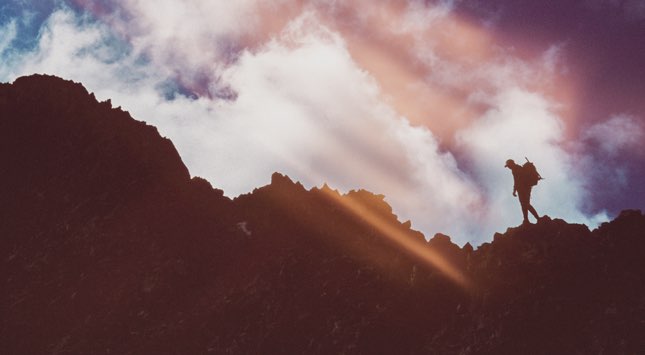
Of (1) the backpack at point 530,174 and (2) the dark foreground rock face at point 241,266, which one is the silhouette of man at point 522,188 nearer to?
(1) the backpack at point 530,174

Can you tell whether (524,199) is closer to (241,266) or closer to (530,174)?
(530,174)

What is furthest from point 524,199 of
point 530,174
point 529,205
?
point 530,174

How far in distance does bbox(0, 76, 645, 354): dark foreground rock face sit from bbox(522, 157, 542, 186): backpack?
323 centimetres

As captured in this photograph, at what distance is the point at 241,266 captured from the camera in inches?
1323

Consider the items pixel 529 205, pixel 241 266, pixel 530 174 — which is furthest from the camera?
pixel 241 266

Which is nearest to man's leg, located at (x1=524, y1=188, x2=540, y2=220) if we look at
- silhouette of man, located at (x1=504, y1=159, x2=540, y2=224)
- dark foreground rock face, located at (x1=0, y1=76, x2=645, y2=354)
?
silhouette of man, located at (x1=504, y1=159, x2=540, y2=224)

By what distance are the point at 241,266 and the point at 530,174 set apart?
20220mm

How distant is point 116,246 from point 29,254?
5.81 m

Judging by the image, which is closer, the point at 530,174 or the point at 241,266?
the point at 530,174

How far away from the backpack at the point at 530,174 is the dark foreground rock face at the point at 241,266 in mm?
3230

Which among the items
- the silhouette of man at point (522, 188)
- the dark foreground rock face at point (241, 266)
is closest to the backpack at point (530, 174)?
the silhouette of man at point (522, 188)

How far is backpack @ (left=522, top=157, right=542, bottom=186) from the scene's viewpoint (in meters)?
28.6

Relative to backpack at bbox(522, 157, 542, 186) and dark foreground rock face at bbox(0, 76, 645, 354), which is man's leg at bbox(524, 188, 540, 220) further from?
dark foreground rock face at bbox(0, 76, 645, 354)

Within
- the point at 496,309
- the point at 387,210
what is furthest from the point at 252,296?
the point at 496,309
